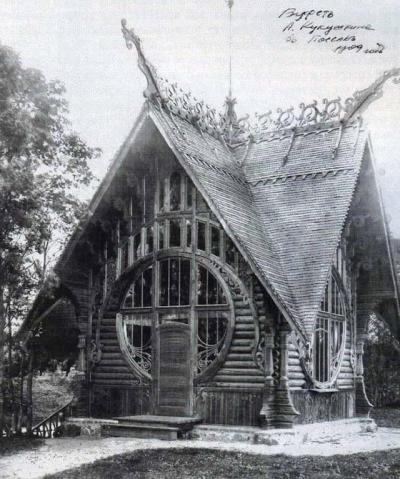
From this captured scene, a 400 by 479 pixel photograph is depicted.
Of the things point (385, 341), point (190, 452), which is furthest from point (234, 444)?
point (385, 341)

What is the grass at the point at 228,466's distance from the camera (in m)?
13.1

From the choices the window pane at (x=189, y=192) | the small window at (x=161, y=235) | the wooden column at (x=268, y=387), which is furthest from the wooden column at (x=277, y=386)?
the window pane at (x=189, y=192)

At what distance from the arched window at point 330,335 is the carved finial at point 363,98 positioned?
15.2ft

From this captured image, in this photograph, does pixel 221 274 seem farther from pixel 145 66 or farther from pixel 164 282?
pixel 145 66

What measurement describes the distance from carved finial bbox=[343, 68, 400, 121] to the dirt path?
30.1ft

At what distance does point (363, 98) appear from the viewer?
878 inches

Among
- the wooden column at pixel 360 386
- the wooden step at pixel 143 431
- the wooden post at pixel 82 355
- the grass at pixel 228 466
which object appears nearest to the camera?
the grass at pixel 228 466

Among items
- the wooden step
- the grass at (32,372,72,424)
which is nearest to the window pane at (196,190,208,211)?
the wooden step

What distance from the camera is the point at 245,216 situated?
1981 cm

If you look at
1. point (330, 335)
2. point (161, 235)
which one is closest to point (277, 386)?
point (330, 335)

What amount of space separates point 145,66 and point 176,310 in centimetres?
614

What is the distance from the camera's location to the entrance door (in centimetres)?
1891

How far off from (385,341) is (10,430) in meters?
18.4

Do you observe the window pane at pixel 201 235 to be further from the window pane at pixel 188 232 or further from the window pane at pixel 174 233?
the window pane at pixel 174 233
